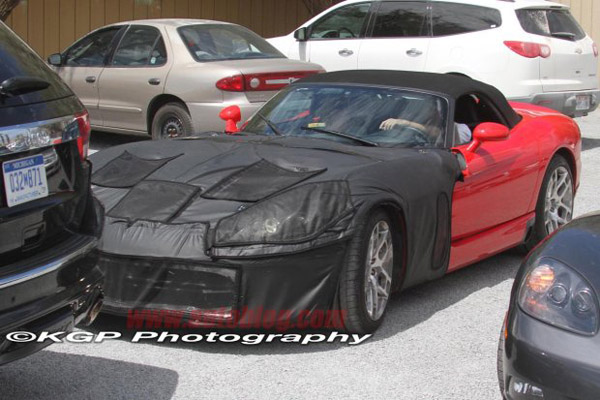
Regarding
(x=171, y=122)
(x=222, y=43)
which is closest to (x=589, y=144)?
(x=222, y=43)

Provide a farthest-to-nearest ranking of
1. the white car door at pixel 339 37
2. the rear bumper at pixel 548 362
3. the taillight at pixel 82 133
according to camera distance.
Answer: the white car door at pixel 339 37 → the taillight at pixel 82 133 → the rear bumper at pixel 548 362

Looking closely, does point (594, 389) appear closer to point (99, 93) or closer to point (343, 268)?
point (343, 268)

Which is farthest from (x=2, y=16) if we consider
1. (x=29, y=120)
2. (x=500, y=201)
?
(x=29, y=120)

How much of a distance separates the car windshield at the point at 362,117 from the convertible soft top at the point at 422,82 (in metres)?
0.09

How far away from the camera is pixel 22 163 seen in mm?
3668

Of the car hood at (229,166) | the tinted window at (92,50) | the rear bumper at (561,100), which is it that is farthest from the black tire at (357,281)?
the tinted window at (92,50)

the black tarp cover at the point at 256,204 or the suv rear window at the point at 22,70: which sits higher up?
the suv rear window at the point at 22,70

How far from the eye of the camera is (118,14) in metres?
16.4

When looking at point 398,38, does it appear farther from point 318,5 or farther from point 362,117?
point 362,117

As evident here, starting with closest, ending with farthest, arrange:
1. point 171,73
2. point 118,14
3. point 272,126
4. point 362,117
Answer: point 362,117 → point 272,126 → point 171,73 → point 118,14

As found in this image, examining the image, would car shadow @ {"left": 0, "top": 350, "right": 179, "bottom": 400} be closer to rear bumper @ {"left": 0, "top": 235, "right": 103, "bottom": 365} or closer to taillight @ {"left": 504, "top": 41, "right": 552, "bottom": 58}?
rear bumper @ {"left": 0, "top": 235, "right": 103, "bottom": 365}

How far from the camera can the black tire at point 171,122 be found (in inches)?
416

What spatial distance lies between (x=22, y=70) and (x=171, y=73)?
702 cm

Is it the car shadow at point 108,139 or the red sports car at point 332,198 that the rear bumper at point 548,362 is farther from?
the car shadow at point 108,139
